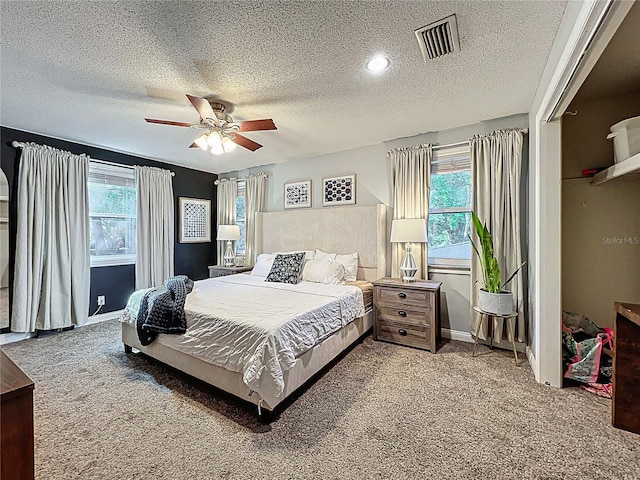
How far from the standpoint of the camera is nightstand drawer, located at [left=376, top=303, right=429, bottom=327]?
3066 mm

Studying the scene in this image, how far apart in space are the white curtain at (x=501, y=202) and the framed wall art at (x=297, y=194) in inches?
91.9

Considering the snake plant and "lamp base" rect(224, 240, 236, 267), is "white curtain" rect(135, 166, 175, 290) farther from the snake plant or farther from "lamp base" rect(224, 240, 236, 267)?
the snake plant

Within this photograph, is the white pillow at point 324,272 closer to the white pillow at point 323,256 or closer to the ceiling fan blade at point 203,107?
the white pillow at point 323,256

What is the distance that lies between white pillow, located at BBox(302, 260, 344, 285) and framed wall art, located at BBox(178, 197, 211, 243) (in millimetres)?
2695

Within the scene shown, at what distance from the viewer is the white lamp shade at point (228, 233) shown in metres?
5.05

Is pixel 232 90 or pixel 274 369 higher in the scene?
pixel 232 90

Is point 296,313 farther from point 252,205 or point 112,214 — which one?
point 112,214

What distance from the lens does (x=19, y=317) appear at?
131 inches

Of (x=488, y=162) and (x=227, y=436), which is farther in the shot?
(x=488, y=162)

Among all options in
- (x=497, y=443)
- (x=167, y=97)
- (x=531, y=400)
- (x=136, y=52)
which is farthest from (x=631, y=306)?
(x=167, y=97)

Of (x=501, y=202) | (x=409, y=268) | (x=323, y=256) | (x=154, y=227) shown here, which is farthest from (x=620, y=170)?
(x=154, y=227)

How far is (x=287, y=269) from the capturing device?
145 inches

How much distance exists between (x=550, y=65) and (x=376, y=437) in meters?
2.73

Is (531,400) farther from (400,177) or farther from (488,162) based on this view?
(400,177)
